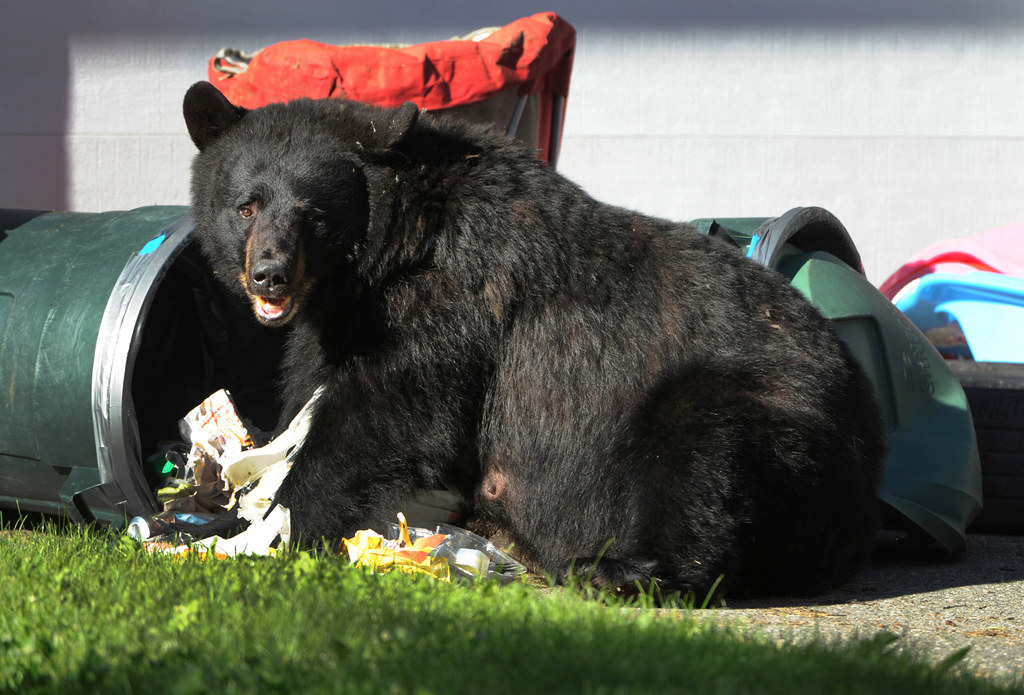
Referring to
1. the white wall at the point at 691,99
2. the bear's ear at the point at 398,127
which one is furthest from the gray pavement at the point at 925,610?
the white wall at the point at 691,99

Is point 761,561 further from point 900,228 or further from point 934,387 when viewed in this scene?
point 900,228

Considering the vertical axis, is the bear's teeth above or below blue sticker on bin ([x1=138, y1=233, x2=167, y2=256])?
below

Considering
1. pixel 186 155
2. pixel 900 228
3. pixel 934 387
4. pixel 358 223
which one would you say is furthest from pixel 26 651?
pixel 900 228

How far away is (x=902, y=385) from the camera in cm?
483

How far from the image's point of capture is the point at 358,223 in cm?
362

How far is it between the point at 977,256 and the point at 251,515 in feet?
15.8

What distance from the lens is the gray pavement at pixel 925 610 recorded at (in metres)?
2.74

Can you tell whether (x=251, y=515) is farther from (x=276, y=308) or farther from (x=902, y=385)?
(x=902, y=385)

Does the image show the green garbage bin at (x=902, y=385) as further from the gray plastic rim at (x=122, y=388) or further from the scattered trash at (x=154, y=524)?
the scattered trash at (x=154, y=524)

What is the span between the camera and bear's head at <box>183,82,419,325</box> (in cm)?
349

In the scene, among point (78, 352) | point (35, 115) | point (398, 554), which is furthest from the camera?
point (35, 115)

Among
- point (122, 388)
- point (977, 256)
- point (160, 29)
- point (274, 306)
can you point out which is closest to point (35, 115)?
point (160, 29)

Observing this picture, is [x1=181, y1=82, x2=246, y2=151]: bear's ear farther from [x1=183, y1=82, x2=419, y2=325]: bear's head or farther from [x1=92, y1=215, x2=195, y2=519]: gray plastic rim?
[x1=92, y1=215, x2=195, y2=519]: gray plastic rim

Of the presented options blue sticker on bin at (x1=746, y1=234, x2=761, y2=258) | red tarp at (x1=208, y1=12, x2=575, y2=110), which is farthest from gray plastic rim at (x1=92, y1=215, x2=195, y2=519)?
blue sticker on bin at (x1=746, y1=234, x2=761, y2=258)
